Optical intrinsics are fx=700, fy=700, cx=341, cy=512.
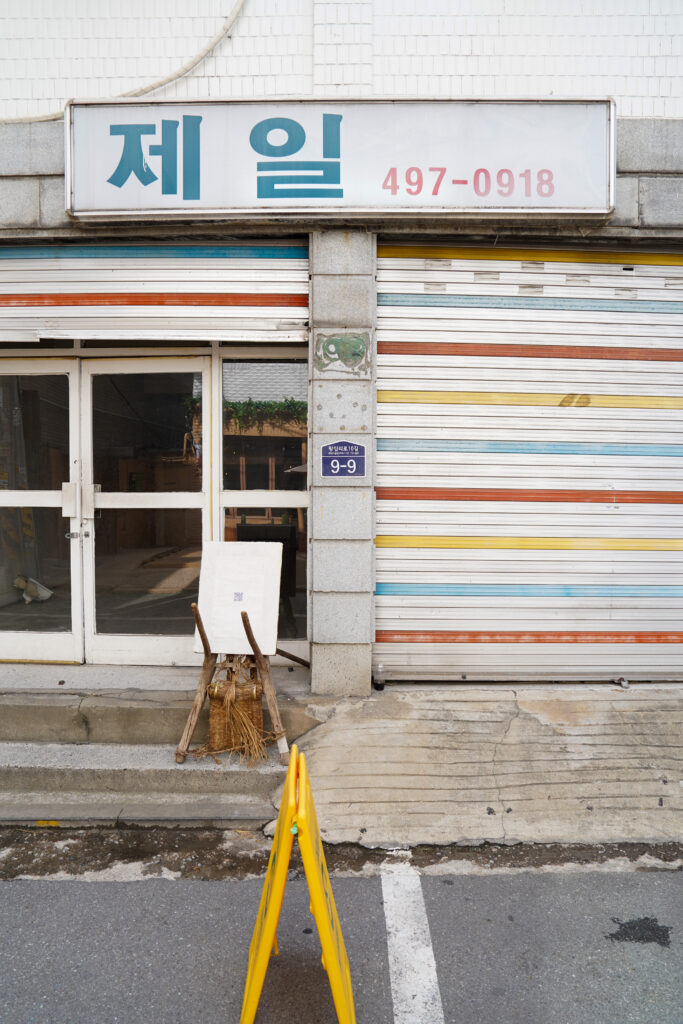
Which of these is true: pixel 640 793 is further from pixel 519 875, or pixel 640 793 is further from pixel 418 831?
pixel 418 831

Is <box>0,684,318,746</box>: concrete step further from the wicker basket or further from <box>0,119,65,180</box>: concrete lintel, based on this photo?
<box>0,119,65,180</box>: concrete lintel

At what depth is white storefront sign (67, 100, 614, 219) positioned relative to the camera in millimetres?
5371

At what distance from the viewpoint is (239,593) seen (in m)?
5.00

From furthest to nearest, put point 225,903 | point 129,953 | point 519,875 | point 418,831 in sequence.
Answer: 1. point 418,831
2. point 519,875
3. point 225,903
4. point 129,953

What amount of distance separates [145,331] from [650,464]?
4.28 metres

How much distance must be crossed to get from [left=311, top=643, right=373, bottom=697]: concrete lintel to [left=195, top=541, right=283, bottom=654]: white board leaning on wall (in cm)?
69

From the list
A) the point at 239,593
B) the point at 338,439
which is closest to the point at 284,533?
the point at 338,439

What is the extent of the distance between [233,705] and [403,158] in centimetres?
428

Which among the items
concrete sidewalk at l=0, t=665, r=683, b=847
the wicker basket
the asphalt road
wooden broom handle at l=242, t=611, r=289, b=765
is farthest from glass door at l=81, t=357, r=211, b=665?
the asphalt road

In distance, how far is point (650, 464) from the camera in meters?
5.80

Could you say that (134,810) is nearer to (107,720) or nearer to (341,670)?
(107,720)

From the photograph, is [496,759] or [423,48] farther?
[423,48]

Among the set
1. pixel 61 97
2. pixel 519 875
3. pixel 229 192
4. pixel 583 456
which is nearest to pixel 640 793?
pixel 519 875

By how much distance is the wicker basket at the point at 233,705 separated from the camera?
15.9ft
